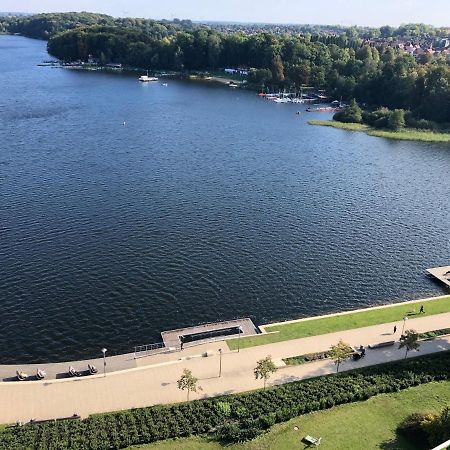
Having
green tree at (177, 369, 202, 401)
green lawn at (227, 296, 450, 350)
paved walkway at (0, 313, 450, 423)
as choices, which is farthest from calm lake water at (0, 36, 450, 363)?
green tree at (177, 369, 202, 401)

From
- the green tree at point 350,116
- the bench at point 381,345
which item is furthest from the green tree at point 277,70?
the bench at point 381,345

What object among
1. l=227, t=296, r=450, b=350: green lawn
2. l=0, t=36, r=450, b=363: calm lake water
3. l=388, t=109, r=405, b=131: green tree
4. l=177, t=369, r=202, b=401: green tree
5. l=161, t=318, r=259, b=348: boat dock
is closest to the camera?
l=177, t=369, r=202, b=401: green tree

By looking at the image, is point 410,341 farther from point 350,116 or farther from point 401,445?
point 350,116

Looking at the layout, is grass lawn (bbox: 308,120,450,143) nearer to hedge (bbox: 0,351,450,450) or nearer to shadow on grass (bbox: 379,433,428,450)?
hedge (bbox: 0,351,450,450)

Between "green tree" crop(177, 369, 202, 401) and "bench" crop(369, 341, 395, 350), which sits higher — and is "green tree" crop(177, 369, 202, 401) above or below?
above

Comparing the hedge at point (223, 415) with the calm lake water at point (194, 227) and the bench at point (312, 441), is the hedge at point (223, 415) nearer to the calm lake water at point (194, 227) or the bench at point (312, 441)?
the bench at point (312, 441)
